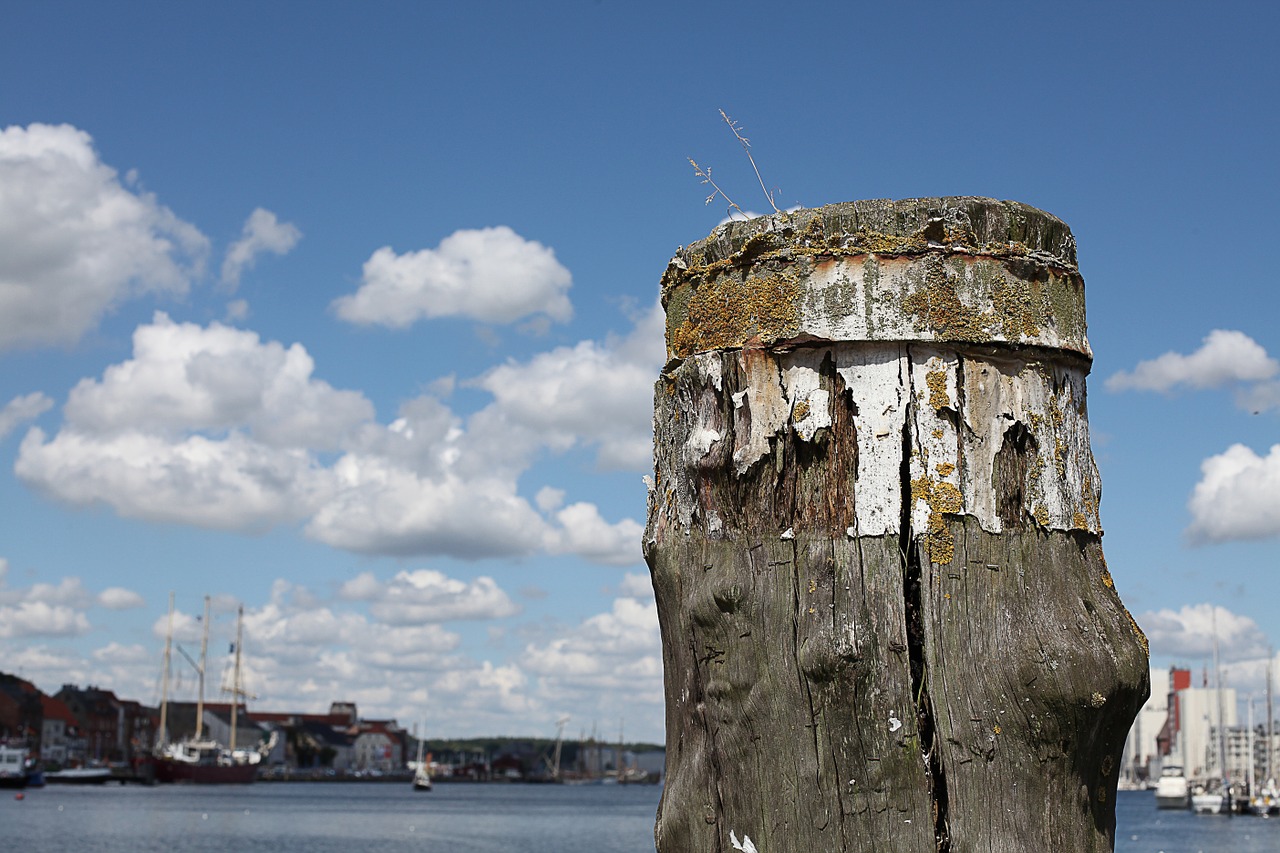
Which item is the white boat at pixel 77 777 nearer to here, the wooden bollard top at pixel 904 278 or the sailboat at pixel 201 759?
the sailboat at pixel 201 759

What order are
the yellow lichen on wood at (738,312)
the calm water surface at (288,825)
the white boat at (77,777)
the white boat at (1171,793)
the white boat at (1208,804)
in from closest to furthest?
the yellow lichen on wood at (738,312) → the calm water surface at (288,825) → the white boat at (1208,804) → the white boat at (1171,793) → the white boat at (77,777)

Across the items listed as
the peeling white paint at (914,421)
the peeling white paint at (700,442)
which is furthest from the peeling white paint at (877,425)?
the peeling white paint at (700,442)

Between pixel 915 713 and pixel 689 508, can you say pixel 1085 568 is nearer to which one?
pixel 915 713

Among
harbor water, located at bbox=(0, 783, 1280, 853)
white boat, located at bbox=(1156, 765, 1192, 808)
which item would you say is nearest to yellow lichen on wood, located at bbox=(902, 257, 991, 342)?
harbor water, located at bbox=(0, 783, 1280, 853)

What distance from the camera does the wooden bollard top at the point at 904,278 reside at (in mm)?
2266

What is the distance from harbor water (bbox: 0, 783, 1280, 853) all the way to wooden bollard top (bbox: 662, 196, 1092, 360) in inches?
1709

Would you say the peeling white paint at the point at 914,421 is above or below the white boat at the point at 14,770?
above

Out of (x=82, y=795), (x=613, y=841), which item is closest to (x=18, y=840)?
(x=613, y=841)

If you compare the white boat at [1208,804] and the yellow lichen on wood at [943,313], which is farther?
the white boat at [1208,804]

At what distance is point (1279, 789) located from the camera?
102 m

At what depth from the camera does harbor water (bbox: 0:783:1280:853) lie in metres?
62.2

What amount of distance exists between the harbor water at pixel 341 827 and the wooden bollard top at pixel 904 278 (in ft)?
142

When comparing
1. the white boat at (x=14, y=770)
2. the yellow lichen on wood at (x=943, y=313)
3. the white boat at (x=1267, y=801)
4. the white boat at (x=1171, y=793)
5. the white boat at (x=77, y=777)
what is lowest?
the white boat at (x=77, y=777)

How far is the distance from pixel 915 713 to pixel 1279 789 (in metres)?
114
